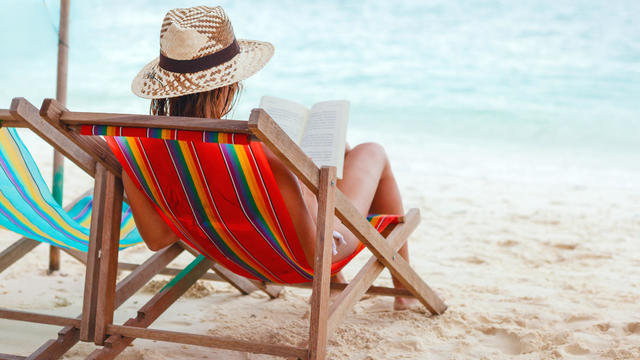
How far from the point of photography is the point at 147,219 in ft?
6.53

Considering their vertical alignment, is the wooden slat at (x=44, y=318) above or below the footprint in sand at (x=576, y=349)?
above

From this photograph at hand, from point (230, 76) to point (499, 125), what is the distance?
50.6 feet

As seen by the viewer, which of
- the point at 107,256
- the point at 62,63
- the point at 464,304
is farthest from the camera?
the point at 62,63

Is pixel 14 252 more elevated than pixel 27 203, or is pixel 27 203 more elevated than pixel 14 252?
pixel 27 203

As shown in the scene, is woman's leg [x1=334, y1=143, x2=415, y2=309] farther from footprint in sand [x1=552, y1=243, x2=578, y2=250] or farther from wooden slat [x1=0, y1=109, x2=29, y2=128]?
footprint in sand [x1=552, y1=243, x2=578, y2=250]

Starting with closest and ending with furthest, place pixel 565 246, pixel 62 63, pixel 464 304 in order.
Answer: pixel 464 304 → pixel 62 63 → pixel 565 246

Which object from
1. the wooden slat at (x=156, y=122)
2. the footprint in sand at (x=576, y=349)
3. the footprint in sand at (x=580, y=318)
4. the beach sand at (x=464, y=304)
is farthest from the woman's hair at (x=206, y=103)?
the footprint in sand at (x=580, y=318)

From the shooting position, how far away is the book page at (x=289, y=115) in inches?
86.6

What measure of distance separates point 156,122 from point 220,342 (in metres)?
0.62

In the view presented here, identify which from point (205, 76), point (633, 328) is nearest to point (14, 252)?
point (205, 76)

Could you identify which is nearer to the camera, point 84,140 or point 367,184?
point 84,140

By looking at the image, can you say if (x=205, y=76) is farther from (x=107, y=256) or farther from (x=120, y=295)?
(x=120, y=295)

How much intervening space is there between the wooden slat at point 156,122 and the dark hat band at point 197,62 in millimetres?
246

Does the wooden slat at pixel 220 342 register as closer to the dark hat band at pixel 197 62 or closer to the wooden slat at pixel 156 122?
the wooden slat at pixel 156 122
